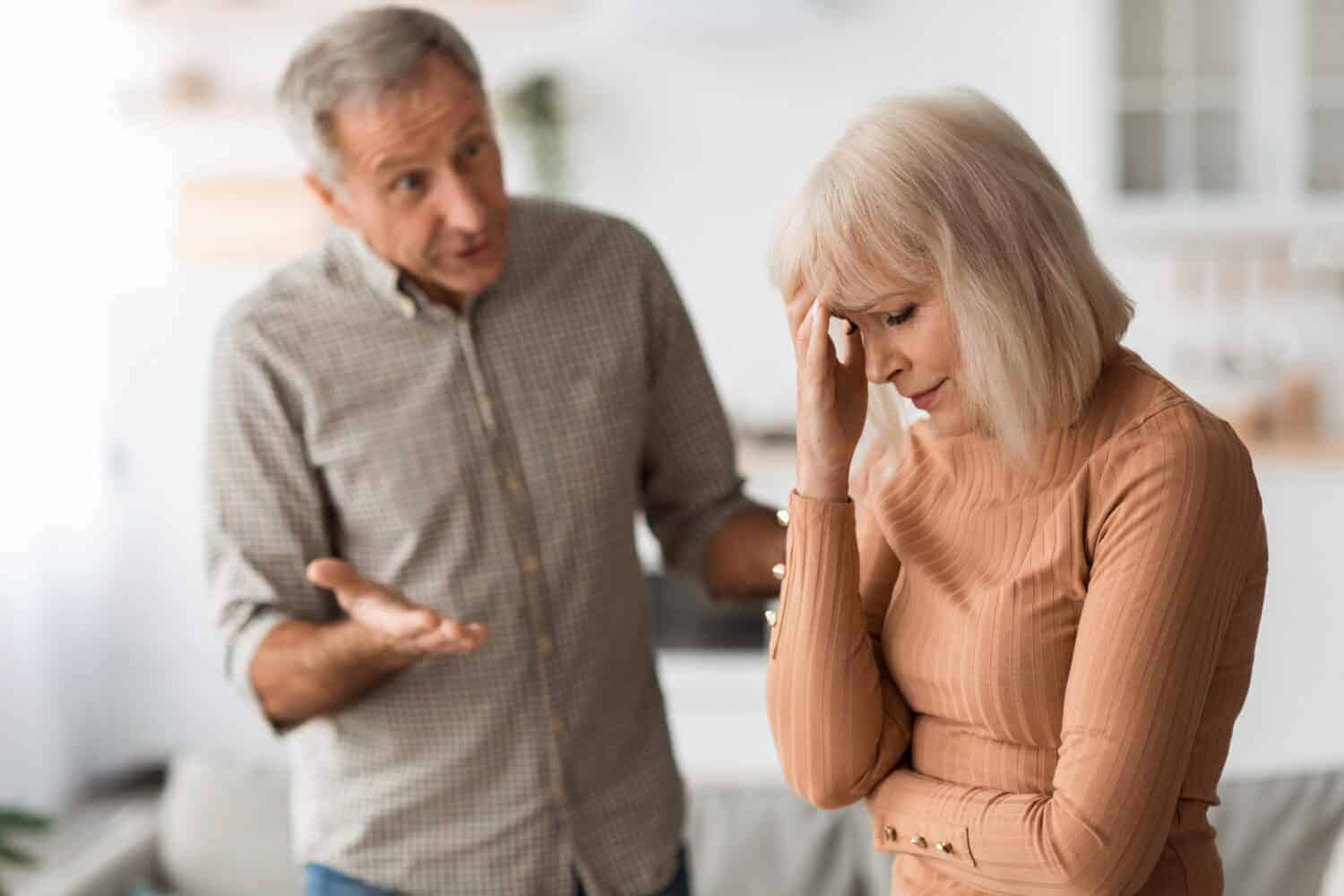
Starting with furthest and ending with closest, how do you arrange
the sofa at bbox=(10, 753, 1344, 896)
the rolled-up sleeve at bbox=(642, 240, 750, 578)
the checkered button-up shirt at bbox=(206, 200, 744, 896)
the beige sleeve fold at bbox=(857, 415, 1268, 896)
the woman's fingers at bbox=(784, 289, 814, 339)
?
the sofa at bbox=(10, 753, 1344, 896)
the rolled-up sleeve at bbox=(642, 240, 750, 578)
the checkered button-up shirt at bbox=(206, 200, 744, 896)
the woman's fingers at bbox=(784, 289, 814, 339)
the beige sleeve fold at bbox=(857, 415, 1268, 896)

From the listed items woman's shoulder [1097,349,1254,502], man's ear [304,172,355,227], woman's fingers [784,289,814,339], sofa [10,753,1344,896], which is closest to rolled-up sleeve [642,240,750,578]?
man's ear [304,172,355,227]

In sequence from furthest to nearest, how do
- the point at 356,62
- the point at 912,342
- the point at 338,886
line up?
the point at 338,886
the point at 356,62
the point at 912,342

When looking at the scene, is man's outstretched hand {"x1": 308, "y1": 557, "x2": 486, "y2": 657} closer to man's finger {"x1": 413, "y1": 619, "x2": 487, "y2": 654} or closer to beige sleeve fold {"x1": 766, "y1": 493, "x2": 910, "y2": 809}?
man's finger {"x1": 413, "y1": 619, "x2": 487, "y2": 654}

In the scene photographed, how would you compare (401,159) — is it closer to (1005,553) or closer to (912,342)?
(912,342)

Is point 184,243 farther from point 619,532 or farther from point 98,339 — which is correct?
point 619,532

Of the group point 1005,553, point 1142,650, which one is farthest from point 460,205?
point 1142,650

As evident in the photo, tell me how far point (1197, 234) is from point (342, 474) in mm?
3503

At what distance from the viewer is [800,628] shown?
4.20ft

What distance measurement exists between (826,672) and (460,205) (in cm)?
69

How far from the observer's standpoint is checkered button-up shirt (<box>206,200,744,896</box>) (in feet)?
5.73

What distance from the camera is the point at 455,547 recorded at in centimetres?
175

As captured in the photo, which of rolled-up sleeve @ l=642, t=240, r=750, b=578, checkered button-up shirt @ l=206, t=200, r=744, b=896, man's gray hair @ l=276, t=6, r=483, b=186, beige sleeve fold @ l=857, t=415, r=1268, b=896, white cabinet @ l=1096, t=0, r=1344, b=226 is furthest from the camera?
white cabinet @ l=1096, t=0, r=1344, b=226

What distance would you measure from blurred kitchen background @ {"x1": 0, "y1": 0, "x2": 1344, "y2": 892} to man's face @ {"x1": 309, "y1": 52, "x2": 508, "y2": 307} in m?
2.81

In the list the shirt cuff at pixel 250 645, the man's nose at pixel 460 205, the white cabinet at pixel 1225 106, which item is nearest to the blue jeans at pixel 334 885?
the shirt cuff at pixel 250 645
